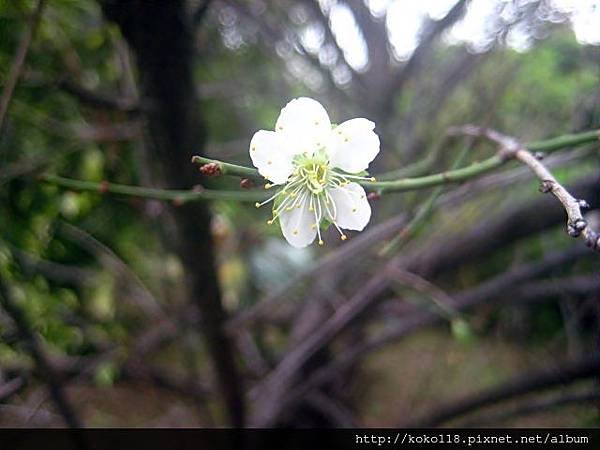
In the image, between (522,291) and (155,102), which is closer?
(155,102)

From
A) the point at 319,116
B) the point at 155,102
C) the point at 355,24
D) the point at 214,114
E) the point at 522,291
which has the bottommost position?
the point at 319,116

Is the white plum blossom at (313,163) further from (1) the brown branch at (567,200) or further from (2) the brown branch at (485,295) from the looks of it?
(2) the brown branch at (485,295)

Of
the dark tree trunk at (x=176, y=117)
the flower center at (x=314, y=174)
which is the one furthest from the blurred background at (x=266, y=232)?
the flower center at (x=314, y=174)

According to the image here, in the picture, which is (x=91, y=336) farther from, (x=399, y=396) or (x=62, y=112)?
(x=399, y=396)

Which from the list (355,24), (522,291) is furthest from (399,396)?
(355,24)

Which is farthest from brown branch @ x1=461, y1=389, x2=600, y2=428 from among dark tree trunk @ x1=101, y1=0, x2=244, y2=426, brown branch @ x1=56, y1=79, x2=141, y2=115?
brown branch @ x1=56, y1=79, x2=141, y2=115

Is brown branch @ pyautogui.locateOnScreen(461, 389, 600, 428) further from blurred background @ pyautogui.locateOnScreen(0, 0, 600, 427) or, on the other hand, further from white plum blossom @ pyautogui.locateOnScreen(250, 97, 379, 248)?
white plum blossom @ pyautogui.locateOnScreen(250, 97, 379, 248)

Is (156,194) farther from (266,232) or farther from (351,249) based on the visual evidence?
(266,232)
